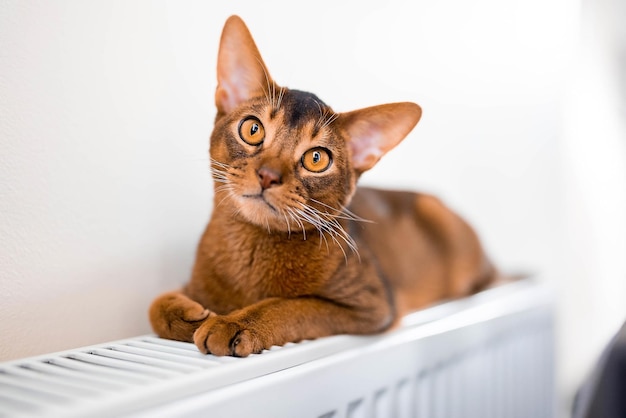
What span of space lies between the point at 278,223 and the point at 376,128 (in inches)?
8.2

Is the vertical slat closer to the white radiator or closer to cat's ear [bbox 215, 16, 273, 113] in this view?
the white radiator

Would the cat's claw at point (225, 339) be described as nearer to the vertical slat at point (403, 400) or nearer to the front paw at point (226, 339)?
the front paw at point (226, 339)

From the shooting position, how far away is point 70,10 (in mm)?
816

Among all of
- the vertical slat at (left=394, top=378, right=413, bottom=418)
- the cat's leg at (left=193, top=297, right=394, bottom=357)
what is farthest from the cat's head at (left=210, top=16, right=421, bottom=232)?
the vertical slat at (left=394, top=378, right=413, bottom=418)

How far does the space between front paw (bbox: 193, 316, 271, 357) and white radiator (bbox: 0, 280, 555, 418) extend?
0.05 ft

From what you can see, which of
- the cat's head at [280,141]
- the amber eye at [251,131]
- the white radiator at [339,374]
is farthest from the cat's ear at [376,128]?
the white radiator at [339,374]

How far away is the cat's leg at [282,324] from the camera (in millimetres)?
749

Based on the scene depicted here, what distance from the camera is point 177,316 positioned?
0.84 metres

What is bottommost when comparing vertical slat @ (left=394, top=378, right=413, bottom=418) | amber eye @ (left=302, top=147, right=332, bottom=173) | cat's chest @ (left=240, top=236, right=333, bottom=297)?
vertical slat @ (left=394, top=378, right=413, bottom=418)

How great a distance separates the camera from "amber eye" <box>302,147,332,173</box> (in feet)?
2.84

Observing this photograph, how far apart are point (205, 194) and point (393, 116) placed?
36cm

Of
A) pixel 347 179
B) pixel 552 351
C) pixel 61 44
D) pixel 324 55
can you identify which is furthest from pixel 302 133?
pixel 552 351

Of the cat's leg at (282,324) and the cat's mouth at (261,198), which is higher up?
the cat's mouth at (261,198)

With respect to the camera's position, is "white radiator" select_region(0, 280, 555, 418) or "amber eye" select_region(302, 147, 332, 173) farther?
"amber eye" select_region(302, 147, 332, 173)
